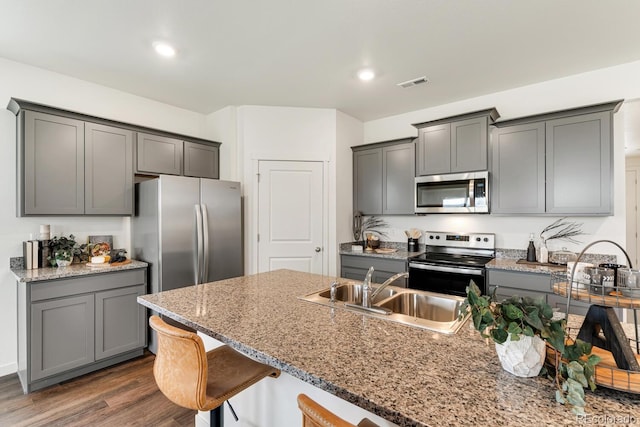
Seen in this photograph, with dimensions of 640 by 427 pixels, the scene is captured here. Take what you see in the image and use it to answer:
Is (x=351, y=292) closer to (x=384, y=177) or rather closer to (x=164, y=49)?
(x=384, y=177)

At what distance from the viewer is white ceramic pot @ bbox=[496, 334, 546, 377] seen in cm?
85

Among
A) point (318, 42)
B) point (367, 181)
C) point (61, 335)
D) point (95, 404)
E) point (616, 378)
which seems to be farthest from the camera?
point (367, 181)

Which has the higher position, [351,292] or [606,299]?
[606,299]

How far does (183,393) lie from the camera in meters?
1.18

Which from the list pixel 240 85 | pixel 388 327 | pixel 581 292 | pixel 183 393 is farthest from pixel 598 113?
pixel 183 393

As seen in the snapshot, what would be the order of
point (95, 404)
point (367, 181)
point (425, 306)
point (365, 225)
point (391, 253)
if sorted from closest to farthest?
point (425, 306)
point (95, 404)
point (391, 253)
point (367, 181)
point (365, 225)

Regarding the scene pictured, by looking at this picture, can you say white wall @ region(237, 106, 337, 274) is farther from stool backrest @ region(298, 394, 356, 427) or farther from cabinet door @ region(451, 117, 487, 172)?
stool backrest @ region(298, 394, 356, 427)

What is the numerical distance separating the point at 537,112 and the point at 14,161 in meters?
4.95

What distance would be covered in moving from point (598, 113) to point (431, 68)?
143cm

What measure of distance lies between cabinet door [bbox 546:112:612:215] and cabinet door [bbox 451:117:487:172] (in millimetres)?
531

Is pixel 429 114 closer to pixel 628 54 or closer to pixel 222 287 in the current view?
pixel 628 54

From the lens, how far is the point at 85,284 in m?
2.60

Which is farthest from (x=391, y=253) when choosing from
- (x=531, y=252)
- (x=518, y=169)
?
(x=518, y=169)

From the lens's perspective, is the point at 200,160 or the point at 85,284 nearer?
the point at 85,284
